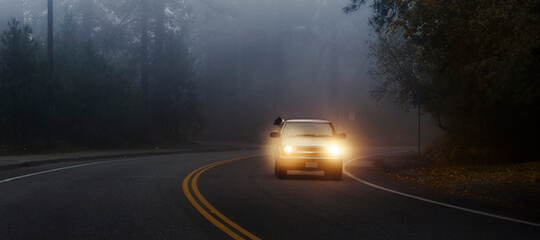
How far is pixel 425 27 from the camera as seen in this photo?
15.2 m

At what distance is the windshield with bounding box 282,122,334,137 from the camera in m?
16.9

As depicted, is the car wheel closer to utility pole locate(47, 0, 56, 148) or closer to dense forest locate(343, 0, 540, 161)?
dense forest locate(343, 0, 540, 161)

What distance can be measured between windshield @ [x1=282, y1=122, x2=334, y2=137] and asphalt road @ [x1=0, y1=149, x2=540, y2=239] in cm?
184

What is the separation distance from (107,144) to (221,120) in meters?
34.6

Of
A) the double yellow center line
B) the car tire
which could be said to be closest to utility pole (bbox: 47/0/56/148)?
the car tire

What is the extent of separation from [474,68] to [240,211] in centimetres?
819

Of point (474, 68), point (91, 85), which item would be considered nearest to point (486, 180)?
point (474, 68)

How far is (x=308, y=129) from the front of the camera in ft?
56.3

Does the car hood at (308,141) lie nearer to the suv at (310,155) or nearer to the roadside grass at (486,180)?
the suv at (310,155)

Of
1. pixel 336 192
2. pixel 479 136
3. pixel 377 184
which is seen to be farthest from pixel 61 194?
pixel 479 136

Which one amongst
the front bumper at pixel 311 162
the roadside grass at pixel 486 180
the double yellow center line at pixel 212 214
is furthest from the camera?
the front bumper at pixel 311 162

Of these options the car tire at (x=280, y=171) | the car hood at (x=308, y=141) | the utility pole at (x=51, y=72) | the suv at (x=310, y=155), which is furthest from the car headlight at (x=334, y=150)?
the utility pole at (x=51, y=72)

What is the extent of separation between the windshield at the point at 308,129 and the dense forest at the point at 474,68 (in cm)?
344

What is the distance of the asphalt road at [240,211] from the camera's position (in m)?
7.98
